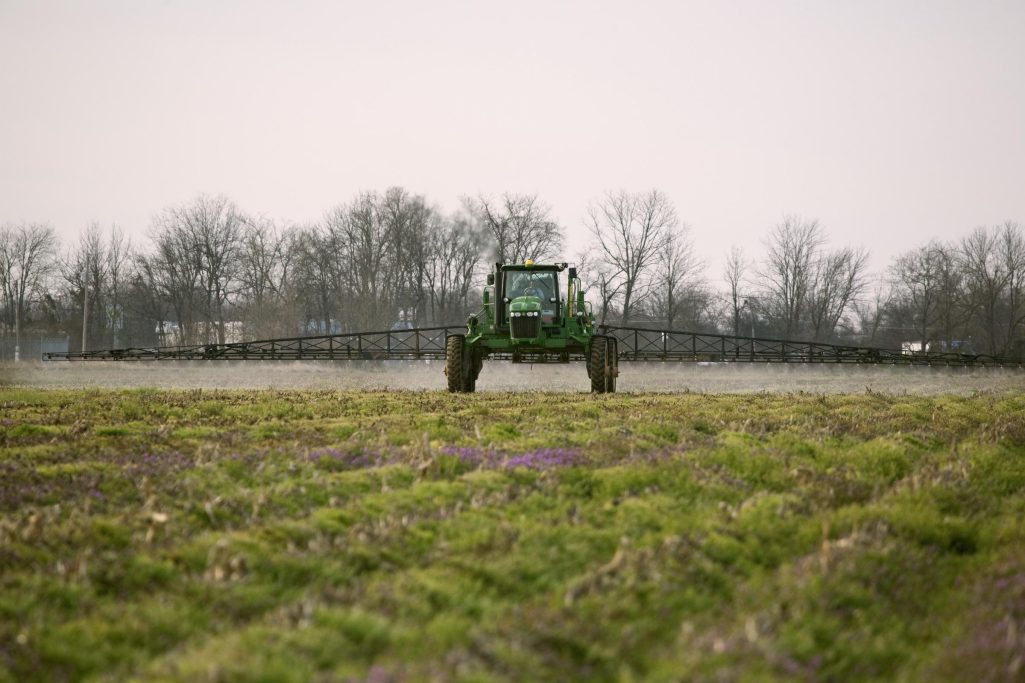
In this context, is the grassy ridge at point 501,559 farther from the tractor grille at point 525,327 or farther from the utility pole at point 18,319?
the utility pole at point 18,319

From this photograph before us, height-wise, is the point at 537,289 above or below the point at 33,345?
above

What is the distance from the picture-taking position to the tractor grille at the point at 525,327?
902 inches

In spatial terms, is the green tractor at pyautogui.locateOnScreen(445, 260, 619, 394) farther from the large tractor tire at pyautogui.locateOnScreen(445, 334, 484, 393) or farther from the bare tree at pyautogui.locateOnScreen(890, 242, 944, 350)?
the bare tree at pyautogui.locateOnScreen(890, 242, 944, 350)


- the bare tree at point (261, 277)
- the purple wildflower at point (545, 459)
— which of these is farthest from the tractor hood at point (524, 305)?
the bare tree at point (261, 277)

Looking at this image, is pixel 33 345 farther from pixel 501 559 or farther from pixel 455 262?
pixel 501 559

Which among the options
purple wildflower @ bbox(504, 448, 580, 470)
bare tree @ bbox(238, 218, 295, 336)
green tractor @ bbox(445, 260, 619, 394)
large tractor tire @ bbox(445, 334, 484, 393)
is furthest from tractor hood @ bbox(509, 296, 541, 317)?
bare tree @ bbox(238, 218, 295, 336)

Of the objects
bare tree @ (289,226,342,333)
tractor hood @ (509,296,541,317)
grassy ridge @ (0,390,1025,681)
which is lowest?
grassy ridge @ (0,390,1025,681)

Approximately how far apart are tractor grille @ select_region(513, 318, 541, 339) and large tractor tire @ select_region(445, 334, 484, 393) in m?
1.39

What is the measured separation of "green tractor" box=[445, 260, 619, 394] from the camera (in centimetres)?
2277

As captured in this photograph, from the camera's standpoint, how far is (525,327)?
2295 centimetres

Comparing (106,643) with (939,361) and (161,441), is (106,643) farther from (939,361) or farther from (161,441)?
(939,361)

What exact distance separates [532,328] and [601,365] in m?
2.05

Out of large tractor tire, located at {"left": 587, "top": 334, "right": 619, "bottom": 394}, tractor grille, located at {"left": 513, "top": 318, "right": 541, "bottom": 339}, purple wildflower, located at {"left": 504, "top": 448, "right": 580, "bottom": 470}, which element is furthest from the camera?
tractor grille, located at {"left": 513, "top": 318, "right": 541, "bottom": 339}

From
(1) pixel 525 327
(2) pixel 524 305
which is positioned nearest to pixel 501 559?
(1) pixel 525 327
